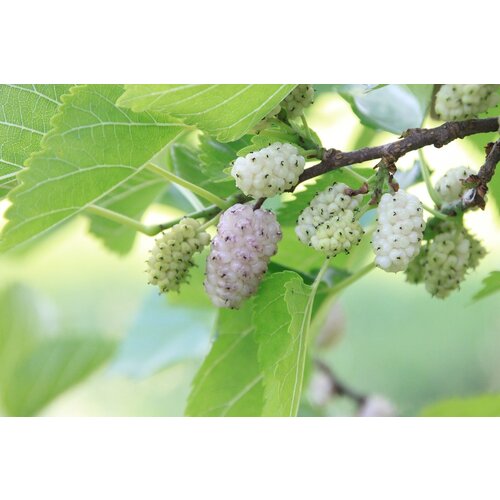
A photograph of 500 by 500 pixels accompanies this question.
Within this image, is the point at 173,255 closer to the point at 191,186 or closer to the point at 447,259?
the point at 191,186

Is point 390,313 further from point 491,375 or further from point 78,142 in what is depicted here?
point 78,142

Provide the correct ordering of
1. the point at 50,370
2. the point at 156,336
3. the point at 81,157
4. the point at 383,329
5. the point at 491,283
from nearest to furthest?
the point at 81,157 → the point at 491,283 → the point at 50,370 → the point at 156,336 → the point at 383,329

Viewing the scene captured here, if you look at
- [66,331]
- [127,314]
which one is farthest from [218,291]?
[127,314]

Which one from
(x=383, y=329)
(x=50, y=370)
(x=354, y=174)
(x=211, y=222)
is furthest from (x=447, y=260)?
(x=383, y=329)

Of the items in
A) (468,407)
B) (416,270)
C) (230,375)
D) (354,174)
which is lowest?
(468,407)

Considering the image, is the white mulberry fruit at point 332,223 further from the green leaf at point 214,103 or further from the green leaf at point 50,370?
the green leaf at point 50,370

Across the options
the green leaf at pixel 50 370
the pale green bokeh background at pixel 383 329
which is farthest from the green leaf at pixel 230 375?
the pale green bokeh background at pixel 383 329
